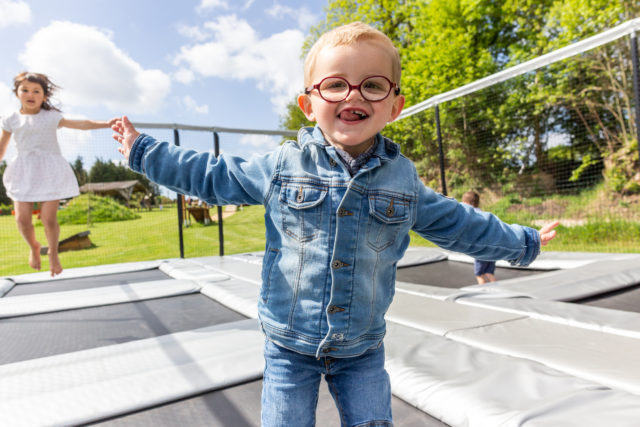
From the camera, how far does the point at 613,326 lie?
127cm

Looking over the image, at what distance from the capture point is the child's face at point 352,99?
648 millimetres

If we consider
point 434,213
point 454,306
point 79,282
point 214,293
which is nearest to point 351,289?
point 434,213

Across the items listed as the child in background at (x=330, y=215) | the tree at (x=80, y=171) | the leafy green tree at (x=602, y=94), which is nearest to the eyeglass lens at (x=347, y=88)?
the child in background at (x=330, y=215)

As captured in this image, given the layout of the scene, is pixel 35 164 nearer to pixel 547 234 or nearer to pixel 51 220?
pixel 51 220

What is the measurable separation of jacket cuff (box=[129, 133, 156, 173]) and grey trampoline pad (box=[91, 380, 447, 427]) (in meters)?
0.61

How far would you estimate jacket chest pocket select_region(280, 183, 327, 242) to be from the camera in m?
0.67

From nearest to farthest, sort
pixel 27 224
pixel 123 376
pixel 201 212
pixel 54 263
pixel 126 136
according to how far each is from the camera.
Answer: pixel 126 136, pixel 123 376, pixel 27 224, pixel 54 263, pixel 201 212

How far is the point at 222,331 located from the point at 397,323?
659mm

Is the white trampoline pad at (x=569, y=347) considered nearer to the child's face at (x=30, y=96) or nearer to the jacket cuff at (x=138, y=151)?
the jacket cuff at (x=138, y=151)

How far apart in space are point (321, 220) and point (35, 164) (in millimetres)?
2108

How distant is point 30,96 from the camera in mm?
2057

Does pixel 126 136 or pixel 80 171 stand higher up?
pixel 80 171

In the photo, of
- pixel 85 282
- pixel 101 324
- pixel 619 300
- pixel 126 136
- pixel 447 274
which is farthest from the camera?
pixel 447 274

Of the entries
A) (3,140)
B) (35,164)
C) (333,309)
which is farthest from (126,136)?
(3,140)
